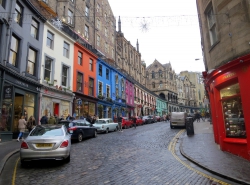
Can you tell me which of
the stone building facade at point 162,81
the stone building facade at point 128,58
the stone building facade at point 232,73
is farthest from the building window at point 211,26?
the stone building facade at point 162,81

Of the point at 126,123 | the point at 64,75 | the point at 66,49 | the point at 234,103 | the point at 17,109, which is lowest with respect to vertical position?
the point at 126,123

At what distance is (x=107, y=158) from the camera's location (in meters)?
8.10

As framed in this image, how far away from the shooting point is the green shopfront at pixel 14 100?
12875 mm

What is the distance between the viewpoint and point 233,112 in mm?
8648

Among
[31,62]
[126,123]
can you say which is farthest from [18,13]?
[126,123]

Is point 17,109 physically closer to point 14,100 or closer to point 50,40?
point 14,100

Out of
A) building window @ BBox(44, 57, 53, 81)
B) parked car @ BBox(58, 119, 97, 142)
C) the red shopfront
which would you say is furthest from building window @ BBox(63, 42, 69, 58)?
the red shopfront

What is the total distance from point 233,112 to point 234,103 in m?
0.43

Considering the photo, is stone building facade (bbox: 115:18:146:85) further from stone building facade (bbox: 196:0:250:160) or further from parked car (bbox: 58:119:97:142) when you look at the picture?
stone building facade (bbox: 196:0:250:160)

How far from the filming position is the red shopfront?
7.43 metres

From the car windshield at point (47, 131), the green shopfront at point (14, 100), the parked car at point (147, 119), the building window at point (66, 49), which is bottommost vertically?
the car windshield at point (47, 131)

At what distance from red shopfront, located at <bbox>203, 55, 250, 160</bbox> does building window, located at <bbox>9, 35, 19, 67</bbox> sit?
13519mm

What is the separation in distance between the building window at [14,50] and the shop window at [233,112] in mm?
14097

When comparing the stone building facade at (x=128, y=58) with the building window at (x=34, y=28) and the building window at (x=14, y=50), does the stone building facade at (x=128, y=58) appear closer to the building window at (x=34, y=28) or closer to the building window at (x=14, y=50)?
the building window at (x=34, y=28)
